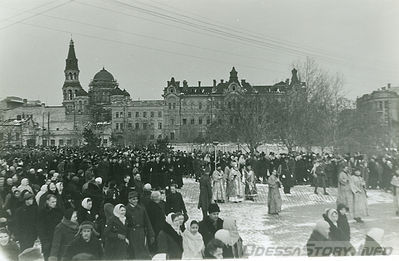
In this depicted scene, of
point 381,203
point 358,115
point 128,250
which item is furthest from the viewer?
point 358,115

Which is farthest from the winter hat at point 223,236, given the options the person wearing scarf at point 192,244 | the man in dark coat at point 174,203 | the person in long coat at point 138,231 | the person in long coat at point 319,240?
the man in dark coat at point 174,203

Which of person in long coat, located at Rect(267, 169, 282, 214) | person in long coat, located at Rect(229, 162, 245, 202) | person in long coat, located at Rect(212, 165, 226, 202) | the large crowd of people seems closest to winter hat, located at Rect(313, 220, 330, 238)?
the large crowd of people

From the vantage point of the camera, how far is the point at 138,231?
22.4ft

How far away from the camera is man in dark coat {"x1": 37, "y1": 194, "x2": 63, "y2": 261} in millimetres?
7105

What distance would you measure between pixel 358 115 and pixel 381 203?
16.4m

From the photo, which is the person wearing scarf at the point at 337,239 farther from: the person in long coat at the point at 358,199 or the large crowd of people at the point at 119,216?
the person in long coat at the point at 358,199

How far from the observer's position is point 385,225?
10656 mm

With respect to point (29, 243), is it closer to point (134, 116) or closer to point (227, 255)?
point (227, 255)

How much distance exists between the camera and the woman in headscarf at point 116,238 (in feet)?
19.8

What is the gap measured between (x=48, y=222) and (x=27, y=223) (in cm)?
71

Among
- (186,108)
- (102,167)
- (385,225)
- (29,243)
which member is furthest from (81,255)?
(186,108)

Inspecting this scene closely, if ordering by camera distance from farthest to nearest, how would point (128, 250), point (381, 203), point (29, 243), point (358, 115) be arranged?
point (358, 115) < point (381, 203) < point (29, 243) < point (128, 250)

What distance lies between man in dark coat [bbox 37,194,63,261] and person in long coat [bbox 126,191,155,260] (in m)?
1.20

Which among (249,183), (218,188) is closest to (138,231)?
(218,188)
